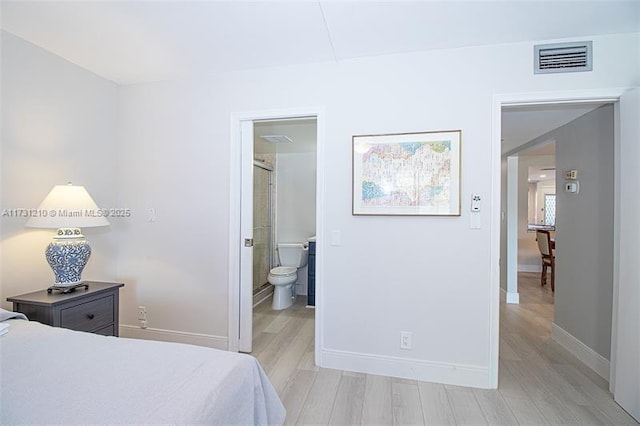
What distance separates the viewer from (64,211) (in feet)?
6.64

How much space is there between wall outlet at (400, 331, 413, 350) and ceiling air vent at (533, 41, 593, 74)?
206cm

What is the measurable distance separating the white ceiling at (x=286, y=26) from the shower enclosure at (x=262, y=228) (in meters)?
1.98

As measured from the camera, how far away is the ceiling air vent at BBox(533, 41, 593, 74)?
199 cm

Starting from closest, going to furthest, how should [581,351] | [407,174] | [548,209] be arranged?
[407,174]
[581,351]
[548,209]

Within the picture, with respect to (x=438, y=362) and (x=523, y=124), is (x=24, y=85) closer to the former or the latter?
(x=438, y=362)

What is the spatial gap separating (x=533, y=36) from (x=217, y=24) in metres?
2.09

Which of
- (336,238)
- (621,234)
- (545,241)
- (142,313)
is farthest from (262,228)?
(545,241)

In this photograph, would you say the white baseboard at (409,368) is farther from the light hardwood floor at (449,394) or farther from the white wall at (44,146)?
the white wall at (44,146)

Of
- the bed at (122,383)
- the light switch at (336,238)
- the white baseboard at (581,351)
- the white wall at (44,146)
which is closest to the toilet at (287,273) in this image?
the light switch at (336,238)

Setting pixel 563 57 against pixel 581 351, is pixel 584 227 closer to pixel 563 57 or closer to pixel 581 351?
pixel 581 351

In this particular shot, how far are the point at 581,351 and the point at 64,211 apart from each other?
13.8 feet

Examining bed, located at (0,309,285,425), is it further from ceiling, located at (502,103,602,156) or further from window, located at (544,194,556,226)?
window, located at (544,194,556,226)

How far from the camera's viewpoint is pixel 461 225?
2148 millimetres

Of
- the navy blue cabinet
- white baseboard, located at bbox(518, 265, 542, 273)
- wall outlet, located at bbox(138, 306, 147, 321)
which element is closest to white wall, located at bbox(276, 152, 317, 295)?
the navy blue cabinet
